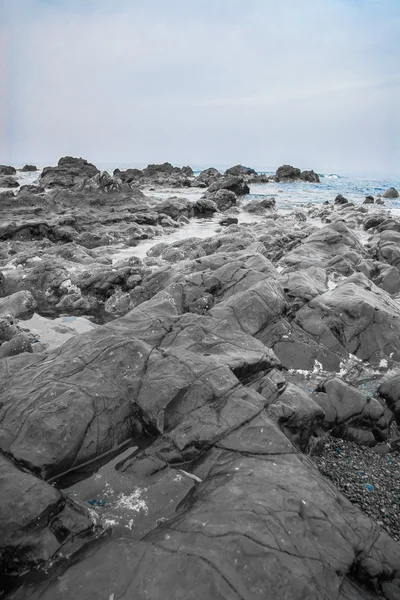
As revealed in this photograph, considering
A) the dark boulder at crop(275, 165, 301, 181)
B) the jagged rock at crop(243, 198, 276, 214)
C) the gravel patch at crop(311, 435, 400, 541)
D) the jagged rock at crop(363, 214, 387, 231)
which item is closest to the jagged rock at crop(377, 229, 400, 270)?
the jagged rock at crop(363, 214, 387, 231)

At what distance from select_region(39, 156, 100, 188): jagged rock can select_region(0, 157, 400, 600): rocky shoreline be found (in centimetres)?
3228

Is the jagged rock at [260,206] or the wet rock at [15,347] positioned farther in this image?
the jagged rock at [260,206]

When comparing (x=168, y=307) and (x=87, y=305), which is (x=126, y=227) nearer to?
(x=87, y=305)

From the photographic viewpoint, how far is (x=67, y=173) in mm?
41469

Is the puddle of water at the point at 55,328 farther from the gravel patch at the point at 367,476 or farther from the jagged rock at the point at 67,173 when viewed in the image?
the jagged rock at the point at 67,173

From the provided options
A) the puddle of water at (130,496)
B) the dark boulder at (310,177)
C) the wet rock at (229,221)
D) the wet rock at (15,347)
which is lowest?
the wet rock at (15,347)

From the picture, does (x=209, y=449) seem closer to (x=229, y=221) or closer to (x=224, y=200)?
(x=229, y=221)

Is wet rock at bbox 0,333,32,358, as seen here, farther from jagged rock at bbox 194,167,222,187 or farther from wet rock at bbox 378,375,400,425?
jagged rock at bbox 194,167,222,187

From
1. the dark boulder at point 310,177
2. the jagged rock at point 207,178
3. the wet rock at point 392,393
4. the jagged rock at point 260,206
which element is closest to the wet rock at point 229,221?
the jagged rock at point 260,206

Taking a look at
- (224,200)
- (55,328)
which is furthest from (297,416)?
(224,200)

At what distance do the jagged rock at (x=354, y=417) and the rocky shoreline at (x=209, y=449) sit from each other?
0.02 meters

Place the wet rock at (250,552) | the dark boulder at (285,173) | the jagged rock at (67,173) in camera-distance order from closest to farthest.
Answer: the wet rock at (250,552)
the jagged rock at (67,173)
the dark boulder at (285,173)

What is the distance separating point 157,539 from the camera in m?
3.45

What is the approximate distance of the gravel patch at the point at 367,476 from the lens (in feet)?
14.8
